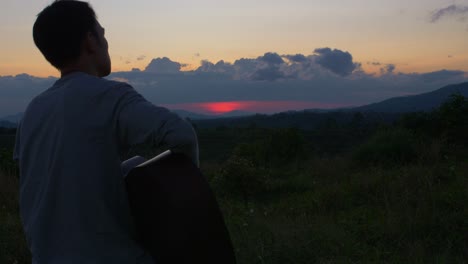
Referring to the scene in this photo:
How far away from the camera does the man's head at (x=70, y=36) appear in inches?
55.3

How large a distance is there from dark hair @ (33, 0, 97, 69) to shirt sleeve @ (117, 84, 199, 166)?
9.8 inches

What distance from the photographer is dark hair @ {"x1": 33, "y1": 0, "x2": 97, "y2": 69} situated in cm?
140

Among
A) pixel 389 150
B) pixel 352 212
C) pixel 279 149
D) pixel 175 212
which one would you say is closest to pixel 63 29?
pixel 175 212

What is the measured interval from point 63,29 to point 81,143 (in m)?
0.37

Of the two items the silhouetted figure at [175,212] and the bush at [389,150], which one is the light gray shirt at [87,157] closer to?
the silhouetted figure at [175,212]

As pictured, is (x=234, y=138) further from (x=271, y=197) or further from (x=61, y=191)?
(x=61, y=191)

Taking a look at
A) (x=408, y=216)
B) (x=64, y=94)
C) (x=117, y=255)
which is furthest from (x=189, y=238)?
(x=408, y=216)

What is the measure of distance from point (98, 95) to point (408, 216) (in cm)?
408

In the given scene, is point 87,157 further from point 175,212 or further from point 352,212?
point 352,212

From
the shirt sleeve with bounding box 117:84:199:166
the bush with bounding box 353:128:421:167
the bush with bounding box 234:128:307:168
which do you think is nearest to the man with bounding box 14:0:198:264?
the shirt sleeve with bounding box 117:84:199:166

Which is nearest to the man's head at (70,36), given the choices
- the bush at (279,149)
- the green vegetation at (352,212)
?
the green vegetation at (352,212)

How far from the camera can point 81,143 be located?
1303 millimetres

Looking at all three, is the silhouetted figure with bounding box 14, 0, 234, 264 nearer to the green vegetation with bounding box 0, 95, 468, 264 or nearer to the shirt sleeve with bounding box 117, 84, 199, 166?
the shirt sleeve with bounding box 117, 84, 199, 166

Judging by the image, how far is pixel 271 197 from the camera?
989cm
